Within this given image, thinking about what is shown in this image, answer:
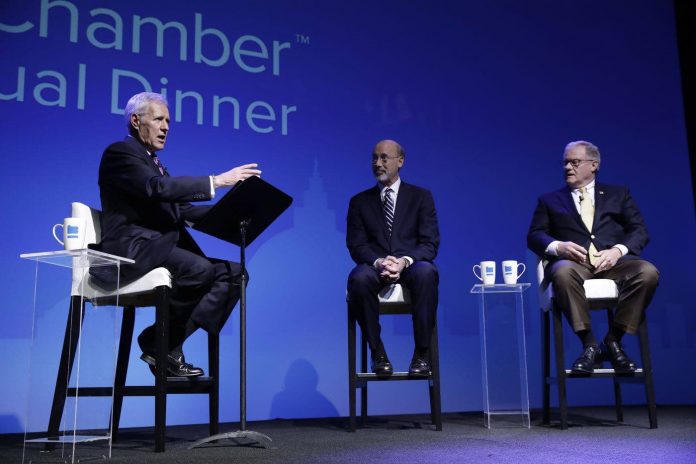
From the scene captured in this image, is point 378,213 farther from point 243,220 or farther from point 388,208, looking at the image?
point 243,220

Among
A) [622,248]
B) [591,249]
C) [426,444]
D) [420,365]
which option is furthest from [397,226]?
[426,444]

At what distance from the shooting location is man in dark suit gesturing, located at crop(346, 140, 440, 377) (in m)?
3.50

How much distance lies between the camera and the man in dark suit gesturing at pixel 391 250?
350 cm

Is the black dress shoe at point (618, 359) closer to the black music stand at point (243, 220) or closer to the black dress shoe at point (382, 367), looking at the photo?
the black dress shoe at point (382, 367)

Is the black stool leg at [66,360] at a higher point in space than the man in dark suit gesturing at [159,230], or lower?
lower

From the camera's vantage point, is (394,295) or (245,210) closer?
(245,210)

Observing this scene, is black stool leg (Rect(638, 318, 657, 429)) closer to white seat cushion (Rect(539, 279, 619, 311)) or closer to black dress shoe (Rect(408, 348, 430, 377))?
white seat cushion (Rect(539, 279, 619, 311))

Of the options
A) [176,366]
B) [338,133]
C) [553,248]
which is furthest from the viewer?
[338,133]

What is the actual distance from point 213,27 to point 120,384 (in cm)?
212

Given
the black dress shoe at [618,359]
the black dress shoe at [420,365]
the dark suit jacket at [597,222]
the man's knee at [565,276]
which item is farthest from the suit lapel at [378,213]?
the black dress shoe at [618,359]

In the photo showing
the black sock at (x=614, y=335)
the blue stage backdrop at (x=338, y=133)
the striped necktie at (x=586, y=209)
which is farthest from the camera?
the striped necktie at (x=586, y=209)

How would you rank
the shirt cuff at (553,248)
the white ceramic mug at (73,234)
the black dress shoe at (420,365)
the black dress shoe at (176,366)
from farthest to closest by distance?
the shirt cuff at (553,248), the black dress shoe at (420,365), the black dress shoe at (176,366), the white ceramic mug at (73,234)

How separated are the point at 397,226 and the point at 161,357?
1524mm

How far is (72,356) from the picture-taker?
101 inches
